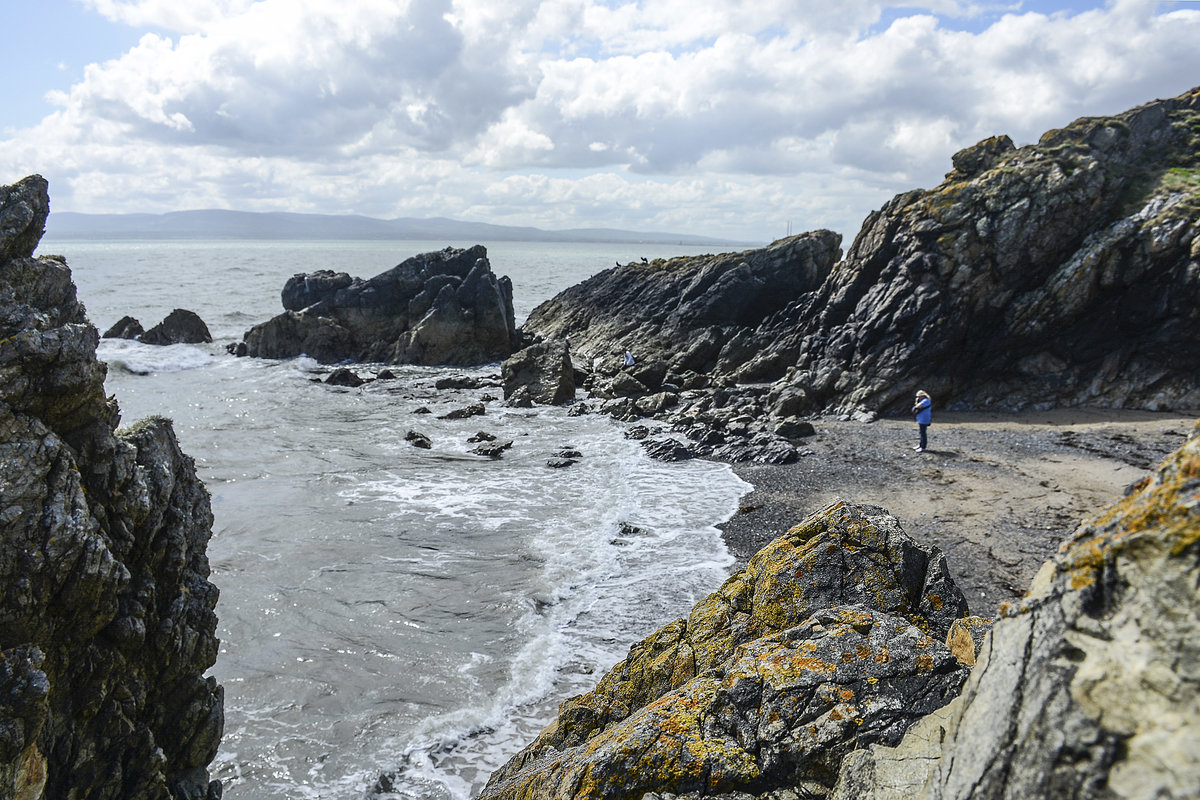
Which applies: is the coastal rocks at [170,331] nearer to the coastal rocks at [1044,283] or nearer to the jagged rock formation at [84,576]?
the coastal rocks at [1044,283]

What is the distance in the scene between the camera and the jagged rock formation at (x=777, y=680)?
5012mm

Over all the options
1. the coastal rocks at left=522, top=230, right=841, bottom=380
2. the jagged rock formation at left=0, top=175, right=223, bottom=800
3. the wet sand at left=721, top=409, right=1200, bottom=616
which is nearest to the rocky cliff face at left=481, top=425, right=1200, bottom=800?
the jagged rock formation at left=0, top=175, right=223, bottom=800

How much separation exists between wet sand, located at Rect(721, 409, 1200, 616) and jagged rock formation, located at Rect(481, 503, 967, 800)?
8307mm

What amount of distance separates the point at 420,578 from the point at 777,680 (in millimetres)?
13455

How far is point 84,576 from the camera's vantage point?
283 inches

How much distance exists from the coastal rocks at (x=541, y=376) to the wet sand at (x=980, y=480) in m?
15.5

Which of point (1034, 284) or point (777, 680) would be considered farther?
point (1034, 284)

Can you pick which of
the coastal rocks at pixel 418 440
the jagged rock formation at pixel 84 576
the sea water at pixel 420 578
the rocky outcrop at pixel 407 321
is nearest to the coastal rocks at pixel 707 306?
the rocky outcrop at pixel 407 321

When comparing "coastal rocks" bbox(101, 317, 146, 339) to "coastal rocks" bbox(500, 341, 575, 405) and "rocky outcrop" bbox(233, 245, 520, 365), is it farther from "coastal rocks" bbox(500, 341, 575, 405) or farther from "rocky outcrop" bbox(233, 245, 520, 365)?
"coastal rocks" bbox(500, 341, 575, 405)

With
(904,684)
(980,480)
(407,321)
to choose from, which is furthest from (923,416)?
(407,321)

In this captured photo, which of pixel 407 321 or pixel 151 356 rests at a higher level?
pixel 407 321

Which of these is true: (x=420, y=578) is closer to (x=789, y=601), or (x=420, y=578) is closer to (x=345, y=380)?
(x=789, y=601)

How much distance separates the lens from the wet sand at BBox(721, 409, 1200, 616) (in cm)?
1673

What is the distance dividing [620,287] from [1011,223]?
32.1m
